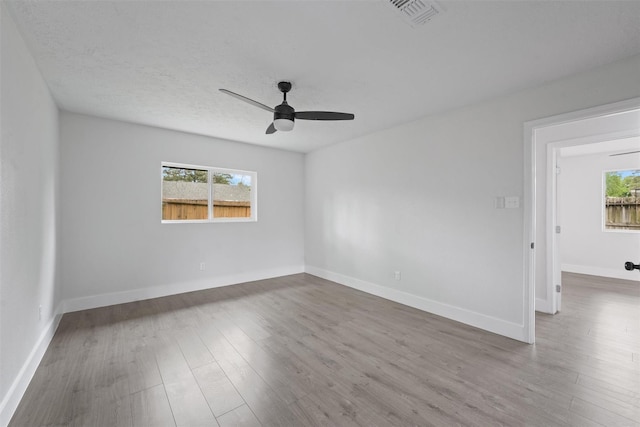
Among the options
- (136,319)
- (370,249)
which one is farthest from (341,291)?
(136,319)

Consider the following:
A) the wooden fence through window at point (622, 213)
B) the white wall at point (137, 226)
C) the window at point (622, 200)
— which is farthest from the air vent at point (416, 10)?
the wooden fence through window at point (622, 213)

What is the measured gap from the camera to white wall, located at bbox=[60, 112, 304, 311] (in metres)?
3.49

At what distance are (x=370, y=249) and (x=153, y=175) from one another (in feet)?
11.9

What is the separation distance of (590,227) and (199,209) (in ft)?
26.1

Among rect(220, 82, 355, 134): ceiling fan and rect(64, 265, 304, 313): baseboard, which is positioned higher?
rect(220, 82, 355, 134): ceiling fan

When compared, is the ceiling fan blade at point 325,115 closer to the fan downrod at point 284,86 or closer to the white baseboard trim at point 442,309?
the fan downrod at point 284,86

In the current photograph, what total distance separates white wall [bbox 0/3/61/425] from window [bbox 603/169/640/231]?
28.8ft

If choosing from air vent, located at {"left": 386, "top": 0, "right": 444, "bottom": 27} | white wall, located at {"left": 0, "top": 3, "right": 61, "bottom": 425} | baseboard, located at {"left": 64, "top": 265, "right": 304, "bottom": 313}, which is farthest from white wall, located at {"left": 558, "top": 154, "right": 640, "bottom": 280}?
white wall, located at {"left": 0, "top": 3, "right": 61, "bottom": 425}

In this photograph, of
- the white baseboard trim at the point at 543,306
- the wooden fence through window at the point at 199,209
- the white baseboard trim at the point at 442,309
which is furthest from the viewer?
the wooden fence through window at the point at 199,209

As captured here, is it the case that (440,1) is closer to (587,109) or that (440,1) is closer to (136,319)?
(587,109)

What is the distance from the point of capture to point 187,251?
4.33m

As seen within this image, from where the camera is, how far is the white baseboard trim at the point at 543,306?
3438 millimetres

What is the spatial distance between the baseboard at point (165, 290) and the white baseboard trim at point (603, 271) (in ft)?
20.3

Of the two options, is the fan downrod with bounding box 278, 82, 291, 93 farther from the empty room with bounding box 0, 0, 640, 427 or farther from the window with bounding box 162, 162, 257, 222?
the window with bounding box 162, 162, 257, 222
